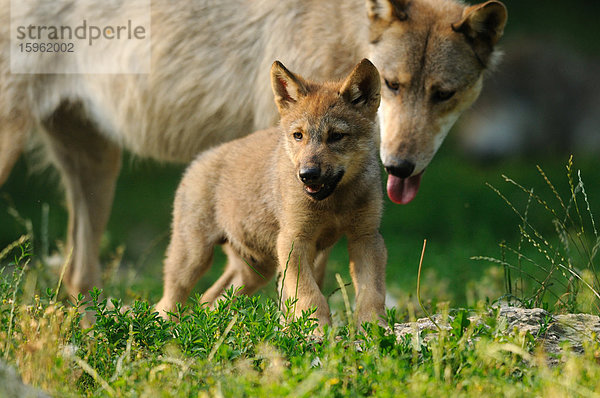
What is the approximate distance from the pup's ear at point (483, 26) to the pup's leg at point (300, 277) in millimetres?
1783

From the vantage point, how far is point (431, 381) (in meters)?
2.68

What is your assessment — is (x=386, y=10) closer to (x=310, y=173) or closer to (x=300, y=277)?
(x=310, y=173)

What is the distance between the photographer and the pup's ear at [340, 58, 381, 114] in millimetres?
3541

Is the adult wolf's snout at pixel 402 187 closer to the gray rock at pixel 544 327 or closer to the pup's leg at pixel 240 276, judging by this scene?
the pup's leg at pixel 240 276

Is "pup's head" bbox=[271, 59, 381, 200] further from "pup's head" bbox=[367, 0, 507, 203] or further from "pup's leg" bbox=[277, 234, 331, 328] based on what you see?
"pup's head" bbox=[367, 0, 507, 203]

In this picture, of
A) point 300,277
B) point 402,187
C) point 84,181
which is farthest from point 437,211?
point 300,277

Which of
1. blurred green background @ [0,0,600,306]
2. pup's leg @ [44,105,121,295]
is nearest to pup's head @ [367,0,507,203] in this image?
blurred green background @ [0,0,600,306]

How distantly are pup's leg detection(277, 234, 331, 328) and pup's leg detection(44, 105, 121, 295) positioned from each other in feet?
8.99

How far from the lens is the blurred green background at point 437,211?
655cm

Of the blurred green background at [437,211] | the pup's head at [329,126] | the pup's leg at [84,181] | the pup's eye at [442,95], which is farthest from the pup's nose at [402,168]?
the pup's leg at [84,181]

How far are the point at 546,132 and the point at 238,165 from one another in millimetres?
10594

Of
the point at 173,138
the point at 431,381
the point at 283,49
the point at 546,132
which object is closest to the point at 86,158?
the point at 173,138

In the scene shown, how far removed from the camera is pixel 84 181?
6203 mm

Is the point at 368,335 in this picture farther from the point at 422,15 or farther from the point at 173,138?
the point at 173,138
